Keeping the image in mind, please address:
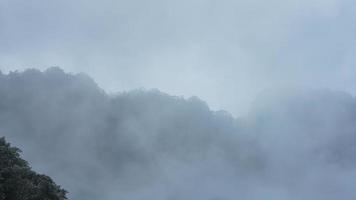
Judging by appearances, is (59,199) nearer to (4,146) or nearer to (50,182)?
(50,182)

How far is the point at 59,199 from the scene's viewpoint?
190ft

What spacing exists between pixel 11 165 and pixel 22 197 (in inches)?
180

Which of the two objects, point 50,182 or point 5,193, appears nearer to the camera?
point 5,193

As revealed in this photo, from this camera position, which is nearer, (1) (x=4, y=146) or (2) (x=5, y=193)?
(2) (x=5, y=193)

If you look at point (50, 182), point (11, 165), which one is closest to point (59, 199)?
point (50, 182)

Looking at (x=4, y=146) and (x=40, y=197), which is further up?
(x=4, y=146)

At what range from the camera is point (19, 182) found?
54000mm

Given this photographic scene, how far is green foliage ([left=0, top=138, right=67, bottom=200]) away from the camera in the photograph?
53781mm

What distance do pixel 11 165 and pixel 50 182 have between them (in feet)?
14.9

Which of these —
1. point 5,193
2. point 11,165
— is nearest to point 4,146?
point 11,165

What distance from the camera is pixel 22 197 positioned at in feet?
176

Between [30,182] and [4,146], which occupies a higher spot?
[4,146]

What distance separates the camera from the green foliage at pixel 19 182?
53.8m

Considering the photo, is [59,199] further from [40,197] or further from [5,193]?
[5,193]
